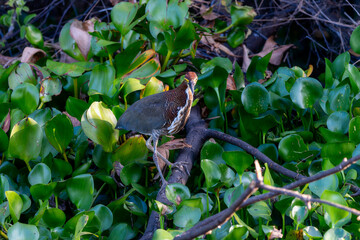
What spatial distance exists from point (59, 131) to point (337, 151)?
1.64m

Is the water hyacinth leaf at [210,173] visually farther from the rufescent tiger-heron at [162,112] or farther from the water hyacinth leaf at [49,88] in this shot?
the water hyacinth leaf at [49,88]

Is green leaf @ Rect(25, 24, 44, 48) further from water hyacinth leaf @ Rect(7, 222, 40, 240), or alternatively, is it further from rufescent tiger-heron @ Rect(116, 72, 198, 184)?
water hyacinth leaf @ Rect(7, 222, 40, 240)

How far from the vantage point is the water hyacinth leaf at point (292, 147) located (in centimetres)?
271

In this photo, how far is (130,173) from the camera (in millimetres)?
2848

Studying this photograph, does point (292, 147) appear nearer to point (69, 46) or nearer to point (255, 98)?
point (255, 98)

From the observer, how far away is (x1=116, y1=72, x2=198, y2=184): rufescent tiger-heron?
2.85 metres

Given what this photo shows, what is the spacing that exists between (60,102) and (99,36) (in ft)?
2.21

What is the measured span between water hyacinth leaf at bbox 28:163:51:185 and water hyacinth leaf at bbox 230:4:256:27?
78.5 inches

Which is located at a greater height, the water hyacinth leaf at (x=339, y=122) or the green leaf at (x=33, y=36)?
the green leaf at (x=33, y=36)

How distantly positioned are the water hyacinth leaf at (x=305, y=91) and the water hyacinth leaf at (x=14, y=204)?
5.72 feet

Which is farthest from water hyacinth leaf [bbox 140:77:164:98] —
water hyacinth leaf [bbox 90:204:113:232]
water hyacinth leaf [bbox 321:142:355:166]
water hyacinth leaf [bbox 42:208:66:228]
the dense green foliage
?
water hyacinth leaf [bbox 321:142:355:166]

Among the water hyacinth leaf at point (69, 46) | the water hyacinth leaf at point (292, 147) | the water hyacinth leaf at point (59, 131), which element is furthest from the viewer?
the water hyacinth leaf at point (69, 46)

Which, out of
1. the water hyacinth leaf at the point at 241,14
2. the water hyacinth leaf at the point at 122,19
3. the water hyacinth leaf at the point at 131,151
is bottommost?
the water hyacinth leaf at the point at 131,151

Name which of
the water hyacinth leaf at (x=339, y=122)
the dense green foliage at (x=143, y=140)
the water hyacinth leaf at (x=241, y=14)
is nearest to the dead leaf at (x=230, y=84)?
the dense green foliage at (x=143, y=140)
